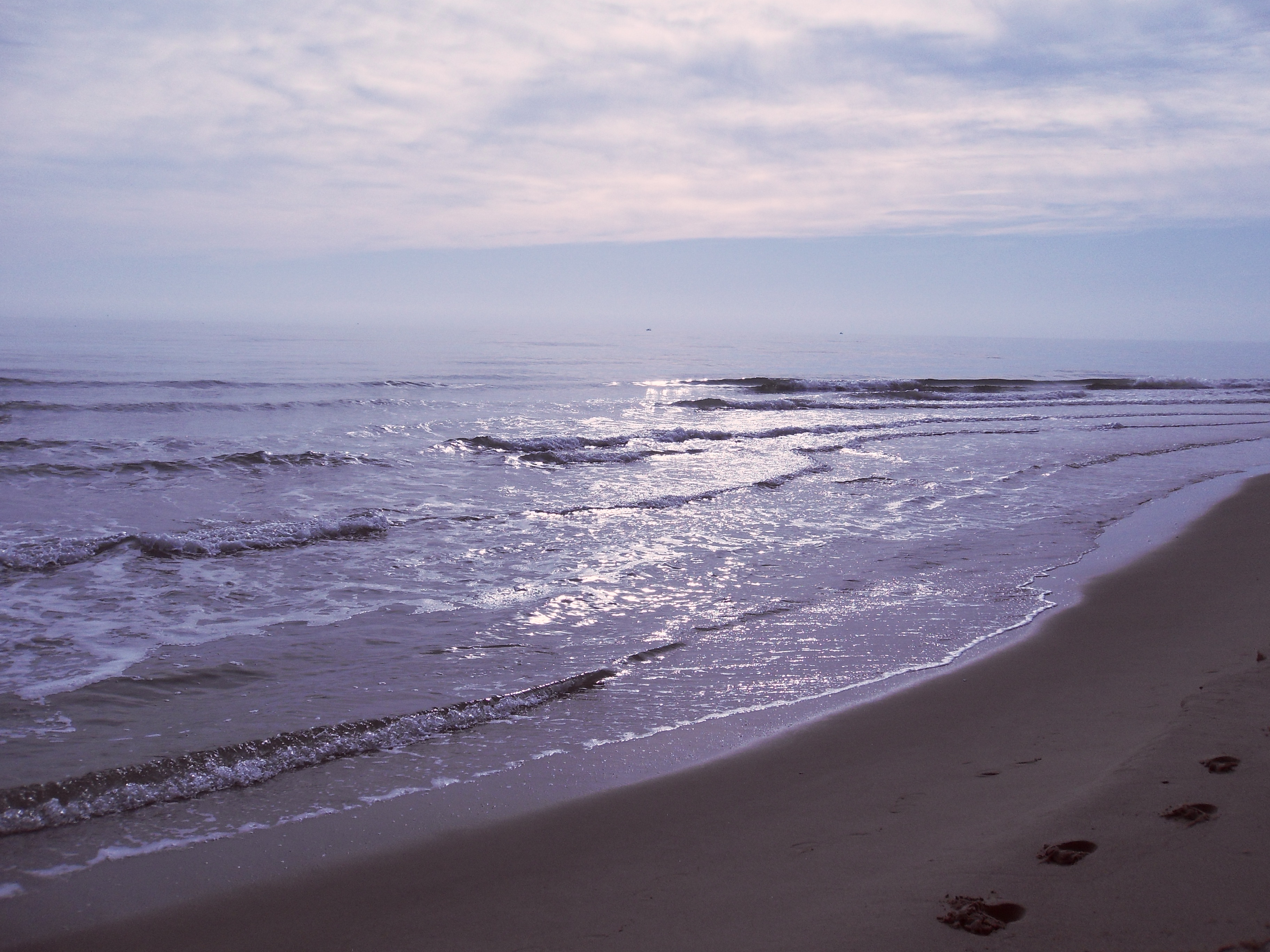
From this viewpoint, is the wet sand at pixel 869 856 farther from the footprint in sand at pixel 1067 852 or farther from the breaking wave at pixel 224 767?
the breaking wave at pixel 224 767

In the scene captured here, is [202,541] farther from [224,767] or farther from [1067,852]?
[1067,852]

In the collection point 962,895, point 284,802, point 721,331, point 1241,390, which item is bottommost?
point 284,802

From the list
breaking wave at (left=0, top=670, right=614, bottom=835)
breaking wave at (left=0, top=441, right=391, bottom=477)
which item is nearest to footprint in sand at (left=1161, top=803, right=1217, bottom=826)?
breaking wave at (left=0, top=670, right=614, bottom=835)

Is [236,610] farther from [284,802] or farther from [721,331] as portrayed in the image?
[721,331]

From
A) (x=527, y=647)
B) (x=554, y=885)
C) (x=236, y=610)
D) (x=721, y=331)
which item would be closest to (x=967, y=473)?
(x=527, y=647)

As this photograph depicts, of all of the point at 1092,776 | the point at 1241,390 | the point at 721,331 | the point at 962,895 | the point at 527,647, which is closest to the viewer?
the point at 962,895

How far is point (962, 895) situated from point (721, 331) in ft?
395

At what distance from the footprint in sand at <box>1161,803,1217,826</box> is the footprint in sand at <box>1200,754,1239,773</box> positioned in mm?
398

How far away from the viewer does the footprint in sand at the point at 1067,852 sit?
2953mm

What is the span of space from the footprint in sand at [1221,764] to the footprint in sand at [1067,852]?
3.15ft

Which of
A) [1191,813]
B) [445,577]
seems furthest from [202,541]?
[1191,813]

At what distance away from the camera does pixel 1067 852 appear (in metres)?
2.99

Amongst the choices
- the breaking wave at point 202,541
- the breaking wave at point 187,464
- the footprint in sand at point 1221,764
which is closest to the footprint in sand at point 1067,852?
the footprint in sand at point 1221,764

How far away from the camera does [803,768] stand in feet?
14.4
